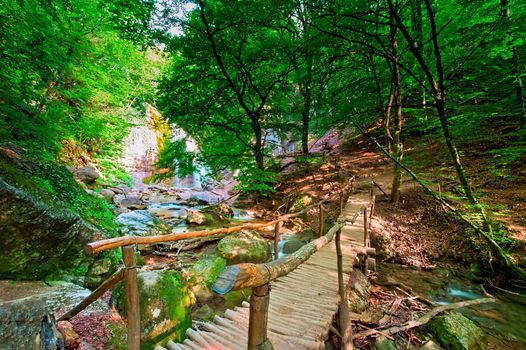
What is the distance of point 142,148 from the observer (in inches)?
864

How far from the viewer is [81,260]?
4.27 m

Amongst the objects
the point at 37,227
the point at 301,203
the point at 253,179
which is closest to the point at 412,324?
the point at 37,227

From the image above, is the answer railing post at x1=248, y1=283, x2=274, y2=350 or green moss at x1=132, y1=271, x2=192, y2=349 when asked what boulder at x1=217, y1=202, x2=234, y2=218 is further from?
railing post at x1=248, y1=283, x2=274, y2=350

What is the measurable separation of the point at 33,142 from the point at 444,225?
1046cm

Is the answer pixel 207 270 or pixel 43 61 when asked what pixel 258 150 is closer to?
pixel 207 270

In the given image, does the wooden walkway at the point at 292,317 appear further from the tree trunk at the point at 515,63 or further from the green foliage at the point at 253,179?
the tree trunk at the point at 515,63

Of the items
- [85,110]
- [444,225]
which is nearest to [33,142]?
[85,110]

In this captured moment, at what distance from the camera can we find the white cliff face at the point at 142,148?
20208 millimetres

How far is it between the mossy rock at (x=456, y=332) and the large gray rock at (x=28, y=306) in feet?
16.8

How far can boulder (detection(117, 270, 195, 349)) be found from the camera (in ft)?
11.4

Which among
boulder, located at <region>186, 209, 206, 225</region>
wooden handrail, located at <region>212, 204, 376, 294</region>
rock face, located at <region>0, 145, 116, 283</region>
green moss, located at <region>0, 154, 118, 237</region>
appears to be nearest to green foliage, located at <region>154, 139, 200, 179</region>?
boulder, located at <region>186, 209, 206, 225</region>

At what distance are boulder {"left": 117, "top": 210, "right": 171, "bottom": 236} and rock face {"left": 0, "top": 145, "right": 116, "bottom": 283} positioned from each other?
2.83 metres

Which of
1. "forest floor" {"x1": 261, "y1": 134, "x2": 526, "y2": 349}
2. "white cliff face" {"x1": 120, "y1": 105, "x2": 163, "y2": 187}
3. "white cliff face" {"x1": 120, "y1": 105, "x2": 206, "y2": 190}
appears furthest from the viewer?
"white cliff face" {"x1": 120, "y1": 105, "x2": 163, "y2": 187}

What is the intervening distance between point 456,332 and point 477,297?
207 cm
